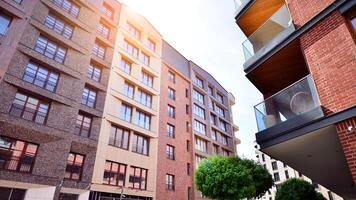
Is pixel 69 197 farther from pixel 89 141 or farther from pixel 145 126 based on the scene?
pixel 145 126

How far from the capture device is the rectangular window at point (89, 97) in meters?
20.0

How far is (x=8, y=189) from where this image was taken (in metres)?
13.8

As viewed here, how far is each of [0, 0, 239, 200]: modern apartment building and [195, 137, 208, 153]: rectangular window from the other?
31 cm

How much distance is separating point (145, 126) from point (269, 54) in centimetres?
1840

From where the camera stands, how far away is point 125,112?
23.3 m

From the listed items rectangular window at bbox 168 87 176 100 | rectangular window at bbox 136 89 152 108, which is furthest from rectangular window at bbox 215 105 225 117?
rectangular window at bbox 136 89 152 108

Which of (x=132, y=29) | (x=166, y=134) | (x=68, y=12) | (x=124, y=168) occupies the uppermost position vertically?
(x=132, y=29)

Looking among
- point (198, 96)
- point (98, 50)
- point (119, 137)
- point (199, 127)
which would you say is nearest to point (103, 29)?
point (98, 50)

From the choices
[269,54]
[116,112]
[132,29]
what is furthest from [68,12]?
[269,54]

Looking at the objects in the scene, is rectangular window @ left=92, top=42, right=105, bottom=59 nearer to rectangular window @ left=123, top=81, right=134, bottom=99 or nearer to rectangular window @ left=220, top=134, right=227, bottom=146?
rectangular window @ left=123, top=81, right=134, bottom=99

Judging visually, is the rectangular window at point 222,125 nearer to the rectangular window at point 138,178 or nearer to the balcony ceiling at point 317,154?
the rectangular window at point 138,178

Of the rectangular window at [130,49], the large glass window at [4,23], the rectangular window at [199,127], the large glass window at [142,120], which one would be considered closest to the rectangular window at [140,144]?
the large glass window at [142,120]

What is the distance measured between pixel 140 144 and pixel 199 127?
12481mm

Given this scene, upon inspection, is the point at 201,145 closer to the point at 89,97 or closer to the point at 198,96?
the point at 198,96
